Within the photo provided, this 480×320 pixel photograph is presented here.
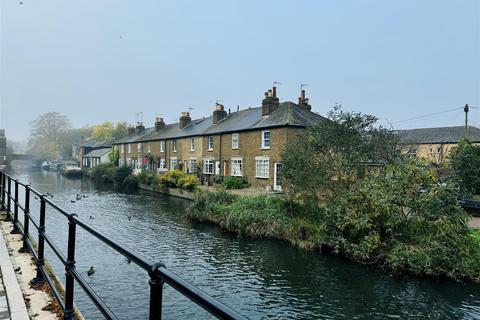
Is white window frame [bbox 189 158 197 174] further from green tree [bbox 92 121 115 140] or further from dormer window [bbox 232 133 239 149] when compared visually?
A: green tree [bbox 92 121 115 140]

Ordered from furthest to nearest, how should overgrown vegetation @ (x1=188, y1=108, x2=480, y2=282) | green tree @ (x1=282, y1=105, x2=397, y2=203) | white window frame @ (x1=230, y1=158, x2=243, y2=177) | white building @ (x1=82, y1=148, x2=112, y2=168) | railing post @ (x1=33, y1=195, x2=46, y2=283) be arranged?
white building @ (x1=82, y1=148, x2=112, y2=168), white window frame @ (x1=230, y1=158, x2=243, y2=177), green tree @ (x1=282, y1=105, x2=397, y2=203), overgrown vegetation @ (x1=188, y1=108, x2=480, y2=282), railing post @ (x1=33, y1=195, x2=46, y2=283)

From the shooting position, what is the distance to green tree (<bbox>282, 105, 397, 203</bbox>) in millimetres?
18062

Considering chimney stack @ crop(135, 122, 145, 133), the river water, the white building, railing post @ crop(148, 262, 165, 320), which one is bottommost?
the river water

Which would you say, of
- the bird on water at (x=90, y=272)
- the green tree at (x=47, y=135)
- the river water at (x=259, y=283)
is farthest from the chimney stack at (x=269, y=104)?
the green tree at (x=47, y=135)

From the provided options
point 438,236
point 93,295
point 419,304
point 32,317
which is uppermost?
point 93,295

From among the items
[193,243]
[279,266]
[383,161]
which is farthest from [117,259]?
[383,161]

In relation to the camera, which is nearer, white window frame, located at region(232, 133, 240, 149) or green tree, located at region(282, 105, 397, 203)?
green tree, located at region(282, 105, 397, 203)

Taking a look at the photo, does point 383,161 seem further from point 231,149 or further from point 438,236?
point 231,149

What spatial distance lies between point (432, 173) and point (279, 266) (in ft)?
23.9

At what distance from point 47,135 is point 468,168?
89.4 meters

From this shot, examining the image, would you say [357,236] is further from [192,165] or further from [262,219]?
[192,165]

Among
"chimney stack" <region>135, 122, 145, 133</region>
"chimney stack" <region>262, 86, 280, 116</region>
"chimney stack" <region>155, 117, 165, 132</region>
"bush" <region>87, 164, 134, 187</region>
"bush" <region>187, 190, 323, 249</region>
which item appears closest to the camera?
"bush" <region>187, 190, 323, 249</region>

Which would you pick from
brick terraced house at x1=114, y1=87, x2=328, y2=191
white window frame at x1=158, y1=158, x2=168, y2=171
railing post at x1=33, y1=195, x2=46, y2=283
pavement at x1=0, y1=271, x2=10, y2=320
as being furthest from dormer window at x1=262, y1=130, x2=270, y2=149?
pavement at x1=0, y1=271, x2=10, y2=320

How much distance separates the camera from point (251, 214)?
1888 cm
